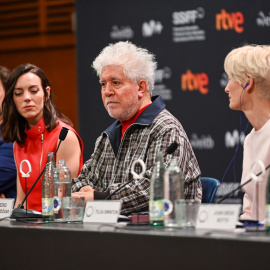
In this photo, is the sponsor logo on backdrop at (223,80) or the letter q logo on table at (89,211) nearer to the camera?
the letter q logo on table at (89,211)

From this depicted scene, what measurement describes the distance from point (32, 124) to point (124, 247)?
1.94 m

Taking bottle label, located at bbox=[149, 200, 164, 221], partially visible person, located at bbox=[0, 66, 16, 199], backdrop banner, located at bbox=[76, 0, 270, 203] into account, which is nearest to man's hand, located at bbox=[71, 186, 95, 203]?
bottle label, located at bbox=[149, 200, 164, 221]

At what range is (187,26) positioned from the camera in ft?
14.5

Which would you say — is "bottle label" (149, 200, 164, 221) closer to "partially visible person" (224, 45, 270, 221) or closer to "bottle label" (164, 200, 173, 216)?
"bottle label" (164, 200, 173, 216)

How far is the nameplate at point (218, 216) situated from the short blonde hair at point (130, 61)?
51.9 inches

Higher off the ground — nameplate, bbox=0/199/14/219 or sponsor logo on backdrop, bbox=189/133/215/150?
sponsor logo on backdrop, bbox=189/133/215/150

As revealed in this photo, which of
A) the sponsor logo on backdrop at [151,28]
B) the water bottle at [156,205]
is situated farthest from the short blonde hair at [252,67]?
the sponsor logo on backdrop at [151,28]

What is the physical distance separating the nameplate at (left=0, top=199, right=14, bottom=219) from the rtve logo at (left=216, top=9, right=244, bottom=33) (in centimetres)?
225

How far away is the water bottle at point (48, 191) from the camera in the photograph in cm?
249

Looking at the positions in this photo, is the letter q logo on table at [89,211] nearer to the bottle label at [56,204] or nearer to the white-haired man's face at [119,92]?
the bottle label at [56,204]

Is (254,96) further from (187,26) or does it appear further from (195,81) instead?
(187,26)

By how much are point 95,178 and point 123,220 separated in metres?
0.83

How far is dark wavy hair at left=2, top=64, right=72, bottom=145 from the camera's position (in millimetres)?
3750

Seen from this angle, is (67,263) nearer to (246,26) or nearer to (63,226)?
(63,226)
